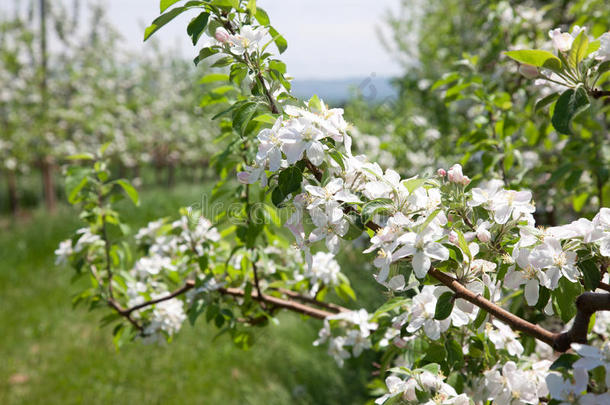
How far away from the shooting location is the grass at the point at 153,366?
124 inches

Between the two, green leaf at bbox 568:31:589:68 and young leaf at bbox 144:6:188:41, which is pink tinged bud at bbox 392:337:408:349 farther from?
young leaf at bbox 144:6:188:41

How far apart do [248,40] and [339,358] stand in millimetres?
1160

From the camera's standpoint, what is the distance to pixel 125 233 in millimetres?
1637

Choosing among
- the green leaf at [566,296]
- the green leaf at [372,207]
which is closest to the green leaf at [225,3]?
the green leaf at [372,207]

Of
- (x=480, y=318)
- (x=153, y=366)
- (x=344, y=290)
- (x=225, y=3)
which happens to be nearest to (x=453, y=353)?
(x=480, y=318)

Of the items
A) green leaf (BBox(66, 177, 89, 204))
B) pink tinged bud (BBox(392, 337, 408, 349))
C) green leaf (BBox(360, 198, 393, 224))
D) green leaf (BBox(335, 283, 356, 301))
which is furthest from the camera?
green leaf (BBox(335, 283, 356, 301))

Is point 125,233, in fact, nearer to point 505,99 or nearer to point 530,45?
point 505,99

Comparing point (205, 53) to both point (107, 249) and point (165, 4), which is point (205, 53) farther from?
point (107, 249)

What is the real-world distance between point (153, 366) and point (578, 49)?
3651 mm

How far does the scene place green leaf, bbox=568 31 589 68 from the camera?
875mm

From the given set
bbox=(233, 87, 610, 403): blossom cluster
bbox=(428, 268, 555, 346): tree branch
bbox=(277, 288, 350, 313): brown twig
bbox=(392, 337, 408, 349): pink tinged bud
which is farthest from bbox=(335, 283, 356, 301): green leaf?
bbox=(428, 268, 555, 346): tree branch

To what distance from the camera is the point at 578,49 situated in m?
0.89

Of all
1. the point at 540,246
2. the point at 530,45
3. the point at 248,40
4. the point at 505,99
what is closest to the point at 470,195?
the point at 540,246

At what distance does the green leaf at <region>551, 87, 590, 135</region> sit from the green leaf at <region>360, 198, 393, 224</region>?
0.37 metres
